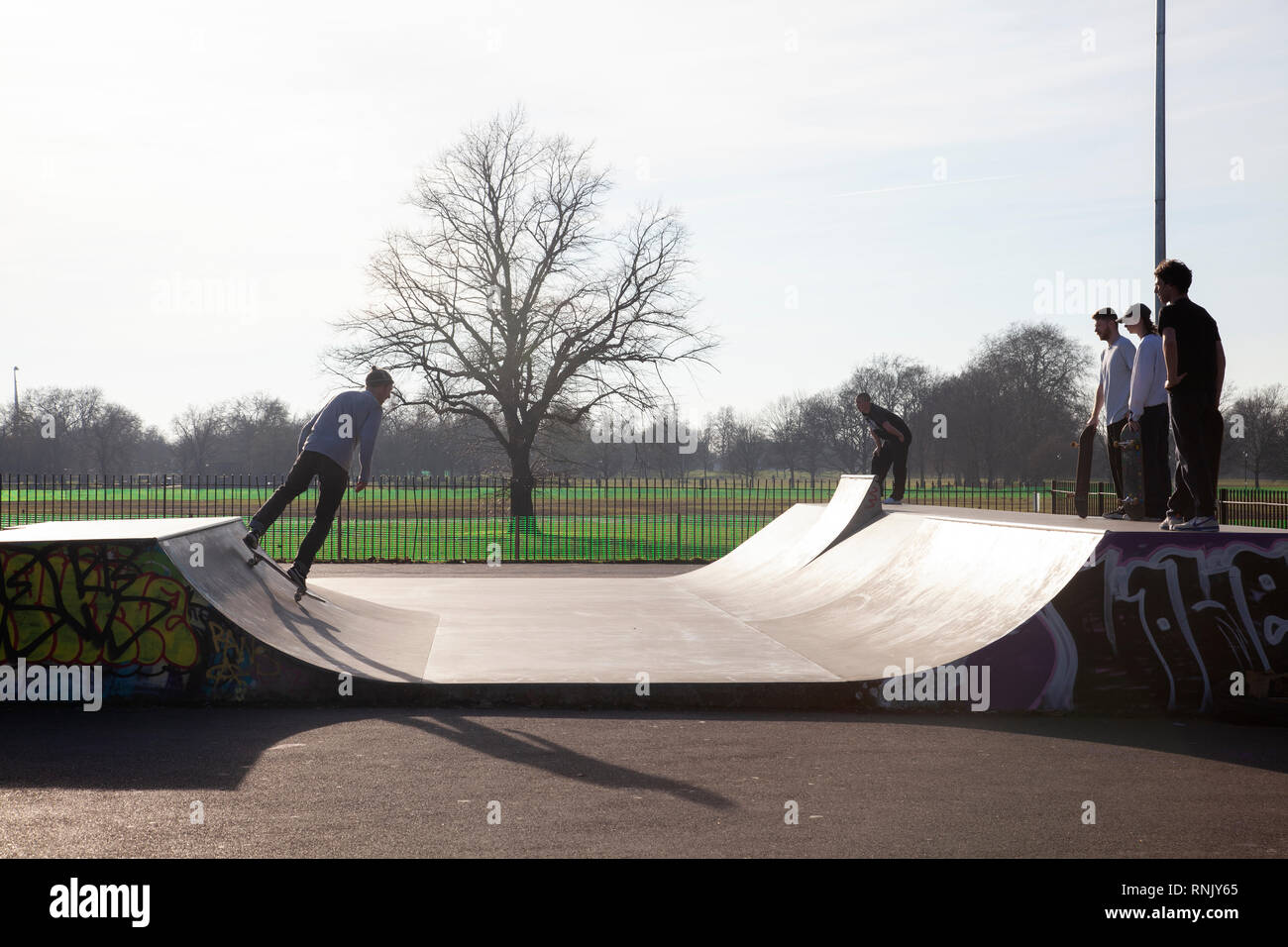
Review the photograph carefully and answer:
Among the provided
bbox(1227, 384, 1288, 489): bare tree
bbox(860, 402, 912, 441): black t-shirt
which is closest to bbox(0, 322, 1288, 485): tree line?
bbox(1227, 384, 1288, 489): bare tree

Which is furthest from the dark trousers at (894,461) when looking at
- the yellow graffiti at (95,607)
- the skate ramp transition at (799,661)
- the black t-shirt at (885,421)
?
the yellow graffiti at (95,607)

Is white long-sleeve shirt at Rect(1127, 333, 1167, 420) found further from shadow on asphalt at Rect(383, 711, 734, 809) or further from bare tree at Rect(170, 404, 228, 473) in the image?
bare tree at Rect(170, 404, 228, 473)

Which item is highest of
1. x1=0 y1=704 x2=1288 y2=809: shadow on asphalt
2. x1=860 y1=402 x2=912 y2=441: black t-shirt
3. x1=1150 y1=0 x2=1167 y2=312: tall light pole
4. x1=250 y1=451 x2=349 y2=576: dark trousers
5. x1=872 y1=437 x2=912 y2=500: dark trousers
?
x1=1150 y1=0 x2=1167 y2=312: tall light pole

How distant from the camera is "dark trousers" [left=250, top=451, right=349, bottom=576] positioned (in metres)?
8.77

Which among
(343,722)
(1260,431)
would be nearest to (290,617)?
(343,722)

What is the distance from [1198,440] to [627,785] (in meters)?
5.04

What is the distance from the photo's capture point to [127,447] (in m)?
98.1

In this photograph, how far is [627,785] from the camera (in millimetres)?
5293

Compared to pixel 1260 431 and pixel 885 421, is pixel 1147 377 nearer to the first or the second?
pixel 885 421

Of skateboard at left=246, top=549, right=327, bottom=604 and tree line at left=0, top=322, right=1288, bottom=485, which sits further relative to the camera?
tree line at left=0, top=322, right=1288, bottom=485

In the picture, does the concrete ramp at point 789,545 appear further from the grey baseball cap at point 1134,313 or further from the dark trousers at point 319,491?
the dark trousers at point 319,491

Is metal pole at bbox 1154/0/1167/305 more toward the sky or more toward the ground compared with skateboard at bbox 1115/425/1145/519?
more toward the sky

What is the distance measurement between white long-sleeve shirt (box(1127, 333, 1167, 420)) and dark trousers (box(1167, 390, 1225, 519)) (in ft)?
4.71
